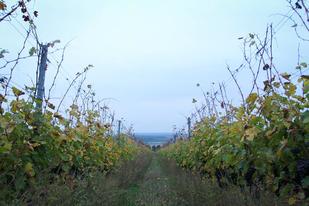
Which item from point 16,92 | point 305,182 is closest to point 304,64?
point 305,182

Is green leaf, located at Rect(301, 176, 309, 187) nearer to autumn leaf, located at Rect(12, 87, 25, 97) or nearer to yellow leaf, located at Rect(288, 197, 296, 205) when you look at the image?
yellow leaf, located at Rect(288, 197, 296, 205)

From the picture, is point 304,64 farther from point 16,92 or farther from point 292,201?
point 16,92

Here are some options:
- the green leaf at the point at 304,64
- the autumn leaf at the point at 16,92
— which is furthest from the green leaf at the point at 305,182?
the autumn leaf at the point at 16,92

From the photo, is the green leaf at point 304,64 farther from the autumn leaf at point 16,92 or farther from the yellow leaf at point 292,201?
the autumn leaf at point 16,92

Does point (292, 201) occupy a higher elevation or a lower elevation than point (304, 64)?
lower

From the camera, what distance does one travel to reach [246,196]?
13.7 ft

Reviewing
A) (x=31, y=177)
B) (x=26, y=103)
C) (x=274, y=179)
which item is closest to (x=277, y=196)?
(x=274, y=179)

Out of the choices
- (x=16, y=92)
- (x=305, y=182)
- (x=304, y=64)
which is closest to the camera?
(x=305, y=182)

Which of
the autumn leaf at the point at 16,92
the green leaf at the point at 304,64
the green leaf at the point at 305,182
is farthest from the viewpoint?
the autumn leaf at the point at 16,92

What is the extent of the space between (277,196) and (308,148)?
660 millimetres

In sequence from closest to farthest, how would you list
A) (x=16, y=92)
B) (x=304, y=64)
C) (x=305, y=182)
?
(x=305, y=182) < (x=304, y=64) < (x=16, y=92)

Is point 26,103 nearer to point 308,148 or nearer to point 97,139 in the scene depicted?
point 308,148

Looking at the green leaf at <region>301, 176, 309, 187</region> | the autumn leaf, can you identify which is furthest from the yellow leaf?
the autumn leaf

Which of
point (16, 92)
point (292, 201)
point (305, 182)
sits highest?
point (16, 92)
